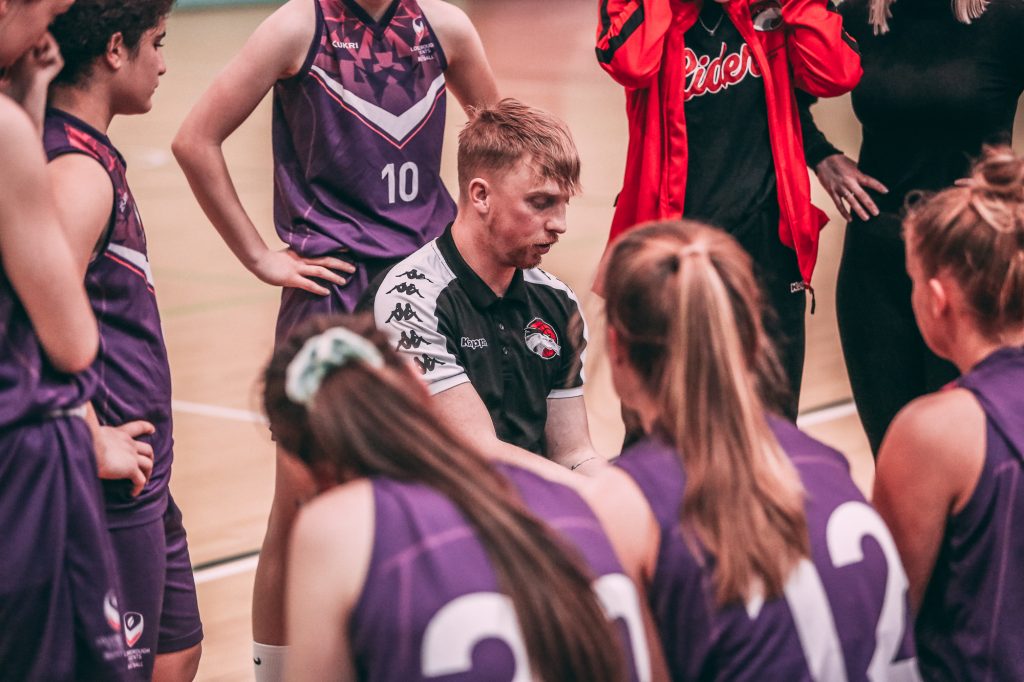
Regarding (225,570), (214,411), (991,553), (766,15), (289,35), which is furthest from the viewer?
(214,411)

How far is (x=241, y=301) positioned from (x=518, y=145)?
474 centimetres

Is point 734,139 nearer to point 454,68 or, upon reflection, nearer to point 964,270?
point 454,68

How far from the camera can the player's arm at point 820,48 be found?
307 centimetres

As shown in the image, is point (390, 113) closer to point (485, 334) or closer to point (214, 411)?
point (485, 334)

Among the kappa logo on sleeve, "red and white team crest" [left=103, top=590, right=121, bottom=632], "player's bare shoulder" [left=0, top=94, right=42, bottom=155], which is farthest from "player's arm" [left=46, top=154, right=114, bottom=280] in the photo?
the kappa logo on sleeve

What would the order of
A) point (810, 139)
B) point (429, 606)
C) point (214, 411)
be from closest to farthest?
1. point (429, 606)
2. point (810, 139)
3. point (214, 411)

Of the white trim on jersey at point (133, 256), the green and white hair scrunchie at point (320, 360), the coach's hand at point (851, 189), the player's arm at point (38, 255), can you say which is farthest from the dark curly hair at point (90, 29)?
the coach's hand at point (851, 189)

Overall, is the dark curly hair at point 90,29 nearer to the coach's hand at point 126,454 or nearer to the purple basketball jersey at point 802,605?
the coach's hand at point 126,454

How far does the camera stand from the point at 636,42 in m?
3.03

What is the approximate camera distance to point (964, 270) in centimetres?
205

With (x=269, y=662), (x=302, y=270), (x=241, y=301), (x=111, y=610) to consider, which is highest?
(x=302, y=270)

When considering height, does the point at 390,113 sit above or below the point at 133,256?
above

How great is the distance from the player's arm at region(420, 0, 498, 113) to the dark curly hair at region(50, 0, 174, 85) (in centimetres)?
84

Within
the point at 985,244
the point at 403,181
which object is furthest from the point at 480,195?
the point at 985,244
